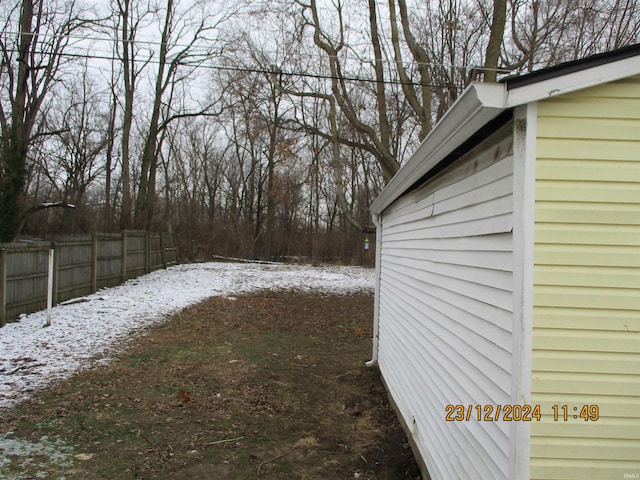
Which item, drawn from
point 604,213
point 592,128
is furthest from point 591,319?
point 592,128

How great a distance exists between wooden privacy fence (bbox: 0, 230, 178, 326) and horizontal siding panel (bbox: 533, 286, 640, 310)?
320 inches

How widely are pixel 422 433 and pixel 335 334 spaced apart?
5090 mm

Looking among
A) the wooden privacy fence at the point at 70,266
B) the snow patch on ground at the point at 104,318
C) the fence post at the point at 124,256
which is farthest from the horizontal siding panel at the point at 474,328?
the fence post at the point at 124,256

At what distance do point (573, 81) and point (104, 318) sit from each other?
8.75 meters

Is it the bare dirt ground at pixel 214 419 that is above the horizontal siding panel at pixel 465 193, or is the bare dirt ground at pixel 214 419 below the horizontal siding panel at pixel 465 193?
below

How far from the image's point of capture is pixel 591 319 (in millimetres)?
1717

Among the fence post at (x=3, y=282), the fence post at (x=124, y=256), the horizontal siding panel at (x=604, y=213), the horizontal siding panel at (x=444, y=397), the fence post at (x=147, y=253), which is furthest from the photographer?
the fence post at (x=147, y=253)

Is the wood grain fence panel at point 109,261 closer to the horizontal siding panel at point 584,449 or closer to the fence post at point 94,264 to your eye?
the fence post at point 94,264

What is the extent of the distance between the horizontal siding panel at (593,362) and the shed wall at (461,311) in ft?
0.56

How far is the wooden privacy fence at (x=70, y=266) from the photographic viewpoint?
7.19m

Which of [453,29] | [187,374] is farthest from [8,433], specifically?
[453,29]

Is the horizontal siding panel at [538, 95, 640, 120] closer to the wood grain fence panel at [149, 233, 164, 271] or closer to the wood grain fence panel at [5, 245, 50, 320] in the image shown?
the wood grain fence panel at [5, 245, 50, 320]

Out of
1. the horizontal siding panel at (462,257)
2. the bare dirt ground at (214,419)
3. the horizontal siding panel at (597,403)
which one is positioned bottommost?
the bare dirt ground at (214,419)

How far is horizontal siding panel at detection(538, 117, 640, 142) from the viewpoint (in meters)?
1.72
